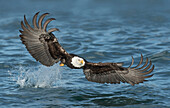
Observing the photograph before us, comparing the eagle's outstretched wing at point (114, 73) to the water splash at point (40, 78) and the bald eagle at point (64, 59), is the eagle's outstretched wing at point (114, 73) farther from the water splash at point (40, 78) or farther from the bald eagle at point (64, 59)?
the water splash at point (40, 78)

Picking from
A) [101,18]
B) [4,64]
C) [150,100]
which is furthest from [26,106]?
[101,18]

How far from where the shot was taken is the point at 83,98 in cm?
917

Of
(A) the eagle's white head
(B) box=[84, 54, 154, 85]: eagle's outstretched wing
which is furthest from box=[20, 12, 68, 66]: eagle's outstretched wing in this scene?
(B) box=[84, 54, 154, 85]: eagle's outstretched wing

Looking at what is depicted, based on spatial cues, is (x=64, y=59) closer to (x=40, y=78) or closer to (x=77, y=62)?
(x=77, y=62)

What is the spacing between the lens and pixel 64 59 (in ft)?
30.0

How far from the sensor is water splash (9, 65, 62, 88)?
10.1 metres

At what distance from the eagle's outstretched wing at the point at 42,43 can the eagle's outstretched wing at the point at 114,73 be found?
836 mm

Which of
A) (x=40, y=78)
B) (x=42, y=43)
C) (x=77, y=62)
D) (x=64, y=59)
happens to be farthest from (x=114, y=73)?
(x=40, y=78)

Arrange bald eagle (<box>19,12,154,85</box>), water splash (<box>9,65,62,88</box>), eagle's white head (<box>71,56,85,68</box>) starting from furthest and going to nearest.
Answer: water splash (<box>9,65,62,88</box>), bald eagle (<box>19,12,154,85</box>), eagle's white head (<box>71,56,85,68</box>)

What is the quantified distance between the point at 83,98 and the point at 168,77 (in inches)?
116

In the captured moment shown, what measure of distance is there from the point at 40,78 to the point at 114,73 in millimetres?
2266

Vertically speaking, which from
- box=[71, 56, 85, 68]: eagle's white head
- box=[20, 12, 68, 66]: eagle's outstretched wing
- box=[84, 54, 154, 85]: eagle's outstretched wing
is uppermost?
box=[20, 12, 68, 66]: eagle's outstretched wing

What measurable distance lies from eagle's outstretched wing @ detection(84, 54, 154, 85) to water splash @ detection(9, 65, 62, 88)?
1395 millimetres

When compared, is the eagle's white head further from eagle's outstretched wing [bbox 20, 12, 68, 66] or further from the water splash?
the water splash
